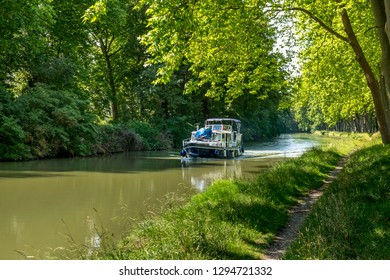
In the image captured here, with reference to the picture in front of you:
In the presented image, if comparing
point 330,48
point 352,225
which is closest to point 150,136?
point 330,48

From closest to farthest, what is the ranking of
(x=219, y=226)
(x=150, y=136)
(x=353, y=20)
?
(x=219, y=226)
(x=353, y=20)
(x=150, y=136)

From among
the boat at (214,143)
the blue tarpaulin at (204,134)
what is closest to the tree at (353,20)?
the boat at (214,143)

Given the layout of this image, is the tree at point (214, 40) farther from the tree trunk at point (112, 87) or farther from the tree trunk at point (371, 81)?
the tree trunk at point (112, 87)

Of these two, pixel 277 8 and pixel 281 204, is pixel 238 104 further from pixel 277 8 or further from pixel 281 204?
pixel 281 204

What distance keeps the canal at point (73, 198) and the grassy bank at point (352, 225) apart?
14.6 feet

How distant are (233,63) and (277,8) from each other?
250 cm

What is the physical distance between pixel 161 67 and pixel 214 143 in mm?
13651

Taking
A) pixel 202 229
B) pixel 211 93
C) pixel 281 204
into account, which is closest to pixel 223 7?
pixel 211 93

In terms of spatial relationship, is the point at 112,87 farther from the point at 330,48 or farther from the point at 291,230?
the point at 291,230

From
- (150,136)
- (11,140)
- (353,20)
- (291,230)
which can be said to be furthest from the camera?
(150,136)

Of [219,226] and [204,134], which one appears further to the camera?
[204,134]

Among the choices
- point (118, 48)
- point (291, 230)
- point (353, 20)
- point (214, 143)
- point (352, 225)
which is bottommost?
point (291, 230)

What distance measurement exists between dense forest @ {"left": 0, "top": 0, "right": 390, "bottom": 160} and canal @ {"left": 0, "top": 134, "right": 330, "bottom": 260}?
375cm

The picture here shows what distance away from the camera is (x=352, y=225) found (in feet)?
22.6
